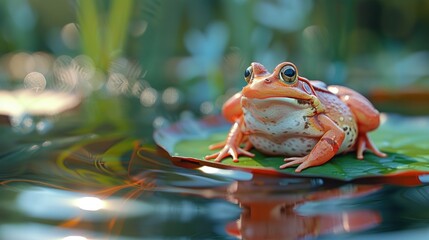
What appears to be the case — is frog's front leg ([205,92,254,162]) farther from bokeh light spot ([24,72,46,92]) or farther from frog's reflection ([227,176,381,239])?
bokeh light spot ([24,72,46,92])

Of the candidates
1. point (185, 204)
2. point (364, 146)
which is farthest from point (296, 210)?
point (364, 146)

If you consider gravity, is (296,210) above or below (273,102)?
below

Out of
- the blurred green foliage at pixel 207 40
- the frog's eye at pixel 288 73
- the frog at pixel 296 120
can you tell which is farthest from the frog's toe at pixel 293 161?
the blurred green foliage at pixel 207 40

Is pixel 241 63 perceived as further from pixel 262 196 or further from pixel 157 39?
pixel 262 196

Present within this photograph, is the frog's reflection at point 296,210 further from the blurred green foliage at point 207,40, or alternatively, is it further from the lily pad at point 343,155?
the blurred green foliage at point 207,40

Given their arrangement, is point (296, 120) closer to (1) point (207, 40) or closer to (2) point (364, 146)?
(2) point (364, 146)

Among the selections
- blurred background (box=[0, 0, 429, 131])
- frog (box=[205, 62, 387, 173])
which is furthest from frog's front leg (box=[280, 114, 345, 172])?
blurred background (box=[0, 0, 429, 131])
